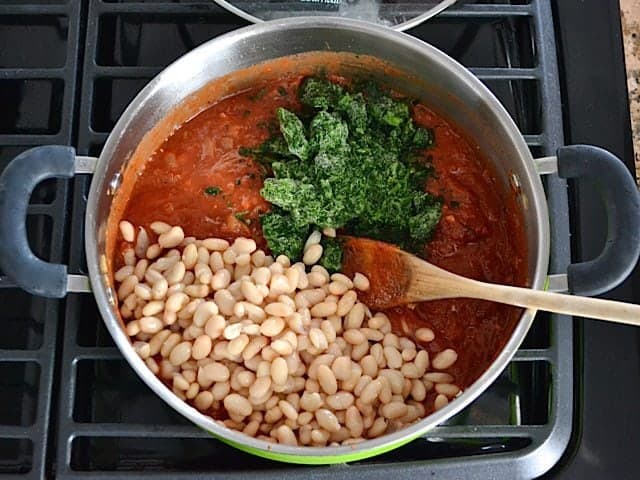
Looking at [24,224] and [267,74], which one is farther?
[267,74]

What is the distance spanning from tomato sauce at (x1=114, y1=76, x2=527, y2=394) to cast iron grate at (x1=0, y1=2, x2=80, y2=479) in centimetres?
11

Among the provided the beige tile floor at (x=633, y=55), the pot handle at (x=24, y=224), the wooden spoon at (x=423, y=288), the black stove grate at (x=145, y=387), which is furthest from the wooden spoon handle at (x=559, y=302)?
the pot handle at (x=24, y=224)

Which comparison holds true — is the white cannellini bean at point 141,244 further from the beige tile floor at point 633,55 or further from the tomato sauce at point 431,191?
the beige tile floor at point 633,55

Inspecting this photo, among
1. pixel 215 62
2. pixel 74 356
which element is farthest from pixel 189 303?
pixel 215 62

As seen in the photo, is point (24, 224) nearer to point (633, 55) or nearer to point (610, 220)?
point (610, 220)

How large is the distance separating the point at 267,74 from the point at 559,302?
19.4 inches

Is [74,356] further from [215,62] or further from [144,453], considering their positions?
[215,62]

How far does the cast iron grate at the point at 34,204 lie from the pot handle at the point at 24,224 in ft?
0.39

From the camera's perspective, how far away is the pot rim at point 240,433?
0.90 meters

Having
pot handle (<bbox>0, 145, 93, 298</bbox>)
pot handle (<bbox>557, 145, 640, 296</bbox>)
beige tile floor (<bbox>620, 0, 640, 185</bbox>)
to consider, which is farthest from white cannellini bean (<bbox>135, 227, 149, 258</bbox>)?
beige tile floor (<bbox>620, 0, 640, 185</bbox>)

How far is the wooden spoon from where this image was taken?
864mm

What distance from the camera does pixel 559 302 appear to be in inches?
34.7

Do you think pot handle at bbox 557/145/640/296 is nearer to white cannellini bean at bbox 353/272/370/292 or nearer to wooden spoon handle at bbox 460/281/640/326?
wooden spoon handle at bbox 460/281/640/326

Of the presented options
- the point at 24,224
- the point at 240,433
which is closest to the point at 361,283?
the point at 240,433
